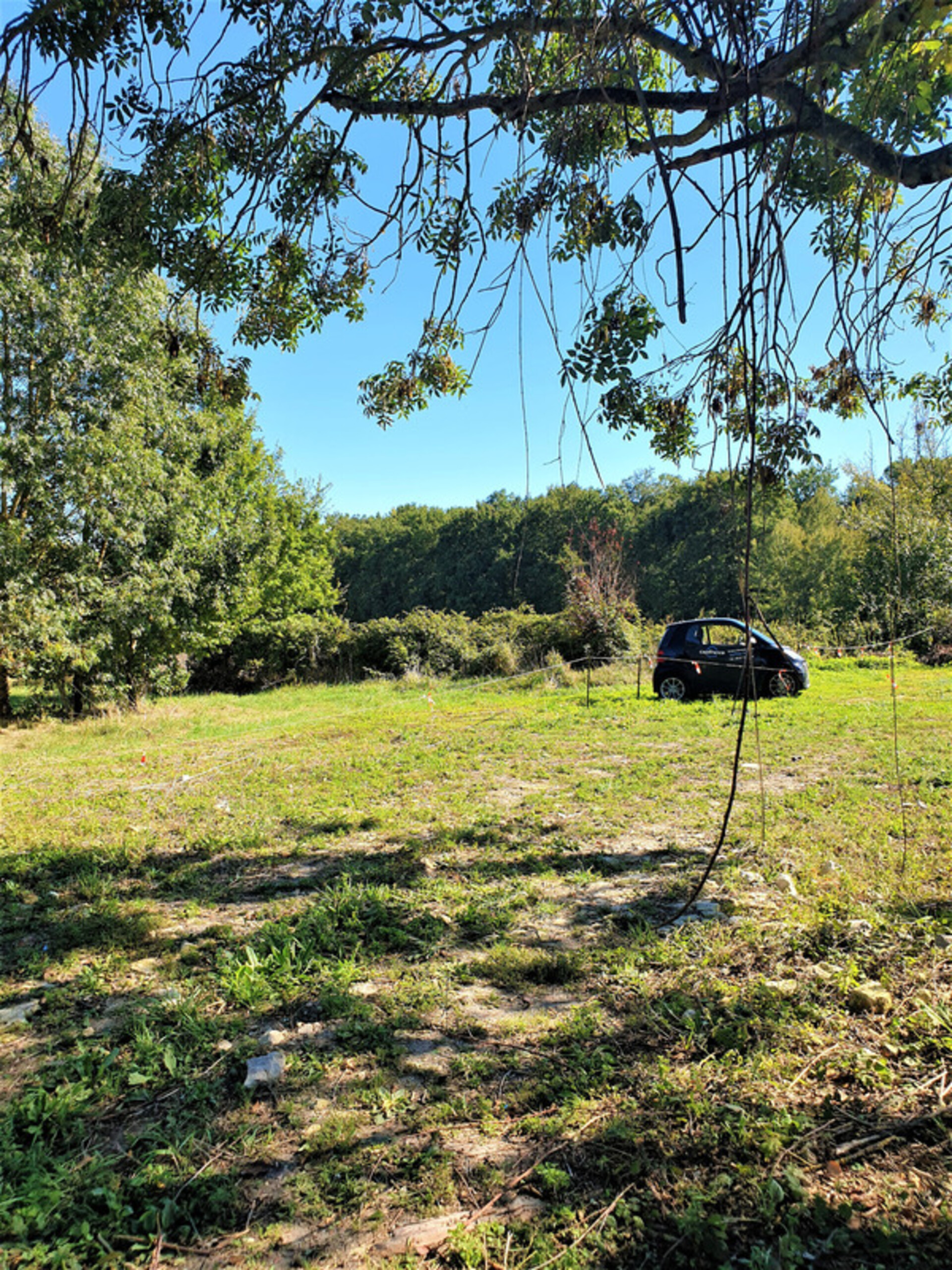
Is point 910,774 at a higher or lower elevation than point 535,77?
lower

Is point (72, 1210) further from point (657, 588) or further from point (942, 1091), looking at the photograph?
point (657, 588)

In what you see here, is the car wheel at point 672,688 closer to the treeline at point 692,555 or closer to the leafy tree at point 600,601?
the treeline at point 692,555

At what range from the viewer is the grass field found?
1.62m

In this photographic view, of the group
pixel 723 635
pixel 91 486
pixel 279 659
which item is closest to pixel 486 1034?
pixel 91 486

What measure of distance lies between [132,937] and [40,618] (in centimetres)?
969

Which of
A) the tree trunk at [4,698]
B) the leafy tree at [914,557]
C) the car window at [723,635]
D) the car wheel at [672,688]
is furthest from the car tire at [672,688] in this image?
the tree trunk at [4,698]

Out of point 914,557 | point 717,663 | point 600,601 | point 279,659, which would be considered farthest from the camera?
point 279,659

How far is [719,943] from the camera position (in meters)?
2.99

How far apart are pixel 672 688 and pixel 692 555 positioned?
806 inches

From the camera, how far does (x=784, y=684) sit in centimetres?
1157

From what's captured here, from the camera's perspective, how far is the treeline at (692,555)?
18.5 metres

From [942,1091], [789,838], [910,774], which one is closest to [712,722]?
[910,774]

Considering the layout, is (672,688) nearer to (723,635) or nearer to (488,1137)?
(723,635)

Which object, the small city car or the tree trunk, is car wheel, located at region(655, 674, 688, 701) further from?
the tree trunk
